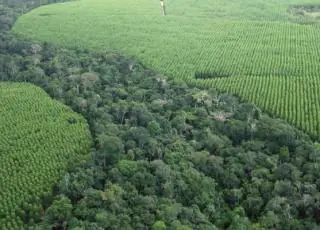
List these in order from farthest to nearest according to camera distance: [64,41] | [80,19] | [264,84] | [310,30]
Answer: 1. [80,19]
2. [310,30]
3. [64,41]
4. [264,84]

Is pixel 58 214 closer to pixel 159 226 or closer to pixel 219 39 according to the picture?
pixel 159 226

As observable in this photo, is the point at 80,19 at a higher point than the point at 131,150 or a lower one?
higher

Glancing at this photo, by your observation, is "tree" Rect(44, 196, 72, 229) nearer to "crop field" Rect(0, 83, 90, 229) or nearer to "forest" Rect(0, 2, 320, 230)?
"forest" Rect(0, 2, 320, 230)

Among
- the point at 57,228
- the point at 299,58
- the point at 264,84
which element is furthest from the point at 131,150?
the point at 299,58

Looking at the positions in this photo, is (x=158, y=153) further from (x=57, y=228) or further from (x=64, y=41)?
(x=64, y=41)

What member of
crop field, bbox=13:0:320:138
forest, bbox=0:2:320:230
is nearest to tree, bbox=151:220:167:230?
forest, bbox=0:2:320:230

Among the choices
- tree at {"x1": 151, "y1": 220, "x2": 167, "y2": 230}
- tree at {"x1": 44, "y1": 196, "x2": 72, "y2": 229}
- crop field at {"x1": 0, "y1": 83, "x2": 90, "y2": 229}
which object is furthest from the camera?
crop field at {"x1": 0, "y1": 83, "x2": 90, "y2": 229}
